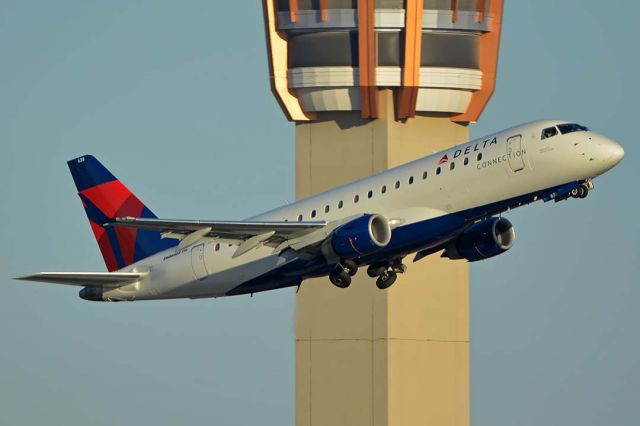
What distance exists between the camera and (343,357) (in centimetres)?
12950

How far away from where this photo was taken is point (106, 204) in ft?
366

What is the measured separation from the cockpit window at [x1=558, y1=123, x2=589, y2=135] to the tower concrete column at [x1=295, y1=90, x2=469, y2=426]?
34131 mm

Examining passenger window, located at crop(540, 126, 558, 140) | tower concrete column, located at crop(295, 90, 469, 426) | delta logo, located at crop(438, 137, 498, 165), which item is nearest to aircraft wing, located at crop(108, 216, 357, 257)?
delta logo, located at crop(438, 137, 498, 165)

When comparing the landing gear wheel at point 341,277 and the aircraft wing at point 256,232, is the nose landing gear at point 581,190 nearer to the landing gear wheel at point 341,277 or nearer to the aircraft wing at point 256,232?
the aircraft wing at point 256,232

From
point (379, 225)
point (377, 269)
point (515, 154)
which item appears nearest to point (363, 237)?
point (379, 225)

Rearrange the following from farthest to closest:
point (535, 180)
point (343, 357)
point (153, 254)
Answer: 1. point (343, 357)
2. point (153, 254)
3. point (535, 180)

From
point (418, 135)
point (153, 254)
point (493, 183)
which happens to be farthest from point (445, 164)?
point (418, 135)

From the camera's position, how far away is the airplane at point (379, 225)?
93.2 meters

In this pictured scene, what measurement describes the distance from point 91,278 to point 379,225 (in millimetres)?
15461

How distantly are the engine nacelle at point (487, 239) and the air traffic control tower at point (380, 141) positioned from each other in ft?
89.2

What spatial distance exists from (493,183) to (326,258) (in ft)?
27.1

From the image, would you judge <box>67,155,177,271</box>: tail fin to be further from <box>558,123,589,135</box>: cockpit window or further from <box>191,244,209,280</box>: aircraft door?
<box>558,123,589,135</box>: cockpit window

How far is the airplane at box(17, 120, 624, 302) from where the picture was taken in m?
93.2

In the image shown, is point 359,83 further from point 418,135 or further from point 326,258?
point 326,258
